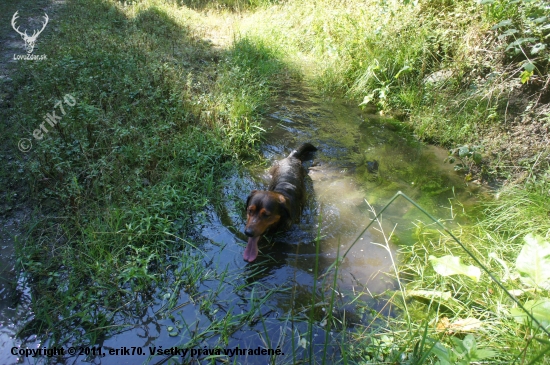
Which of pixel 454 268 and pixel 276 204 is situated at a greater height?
pixel 454 268

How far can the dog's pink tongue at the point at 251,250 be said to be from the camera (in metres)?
3.37

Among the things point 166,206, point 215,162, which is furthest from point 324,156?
point 166,206

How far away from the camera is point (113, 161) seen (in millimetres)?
3969

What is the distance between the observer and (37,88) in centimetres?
507

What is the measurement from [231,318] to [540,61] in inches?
211

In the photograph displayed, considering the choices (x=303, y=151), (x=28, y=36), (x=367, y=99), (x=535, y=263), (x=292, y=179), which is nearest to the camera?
(x=535, y=263)

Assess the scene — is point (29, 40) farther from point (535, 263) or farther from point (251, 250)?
point (535, 263)

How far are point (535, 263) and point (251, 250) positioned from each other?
2.24 meters

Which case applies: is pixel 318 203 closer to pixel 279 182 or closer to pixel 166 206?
pixel 279 182

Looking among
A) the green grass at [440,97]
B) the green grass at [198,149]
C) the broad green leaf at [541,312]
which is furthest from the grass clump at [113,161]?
the broad green leaf at [541,312]

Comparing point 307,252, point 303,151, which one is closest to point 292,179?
point 303,151

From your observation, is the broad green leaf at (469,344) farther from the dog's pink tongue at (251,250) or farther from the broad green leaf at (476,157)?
the broad green leaf at (476,157)

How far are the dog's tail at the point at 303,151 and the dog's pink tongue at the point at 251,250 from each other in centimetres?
182

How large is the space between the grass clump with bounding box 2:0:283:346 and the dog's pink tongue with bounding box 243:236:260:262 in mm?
444
